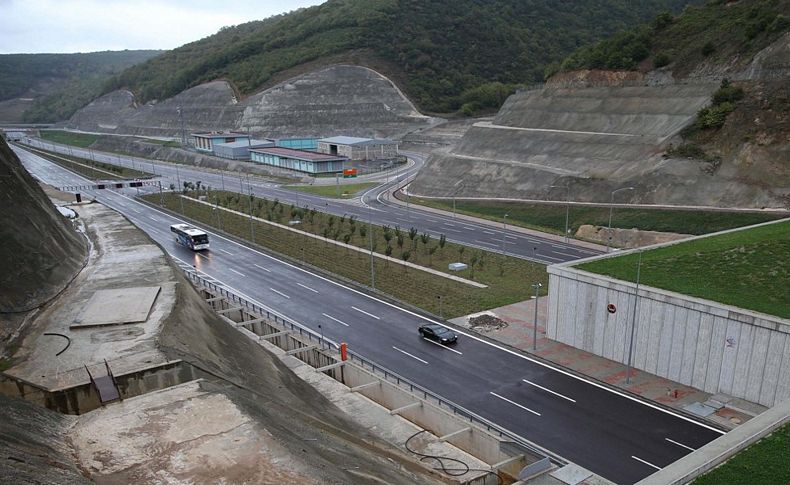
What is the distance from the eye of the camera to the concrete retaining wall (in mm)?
25016

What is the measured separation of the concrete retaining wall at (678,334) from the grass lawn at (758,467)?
915 centimetres

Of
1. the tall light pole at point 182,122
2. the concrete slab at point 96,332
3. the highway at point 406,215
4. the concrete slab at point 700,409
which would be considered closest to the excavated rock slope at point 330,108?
the tall light pole at point 182,122

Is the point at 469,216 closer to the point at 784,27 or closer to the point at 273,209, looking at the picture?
the point at 273,209

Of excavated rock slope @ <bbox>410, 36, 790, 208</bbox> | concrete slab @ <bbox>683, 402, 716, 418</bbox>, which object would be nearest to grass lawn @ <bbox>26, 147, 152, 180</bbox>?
excavated rock slope @ <bbox>410, 36, 790, 208</bbox>

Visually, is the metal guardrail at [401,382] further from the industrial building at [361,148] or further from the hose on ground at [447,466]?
the industrial building at [361,148]

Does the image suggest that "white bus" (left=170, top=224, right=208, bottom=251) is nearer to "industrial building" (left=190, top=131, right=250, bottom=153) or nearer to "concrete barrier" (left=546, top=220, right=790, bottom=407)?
"concrete barrier" (left=546, top=220, right=790, bottom=407)

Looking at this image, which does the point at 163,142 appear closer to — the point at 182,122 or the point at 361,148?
the point at 182,122

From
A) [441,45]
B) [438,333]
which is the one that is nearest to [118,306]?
[438,333]

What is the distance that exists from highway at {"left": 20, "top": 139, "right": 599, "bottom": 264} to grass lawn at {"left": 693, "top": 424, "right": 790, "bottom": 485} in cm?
3439

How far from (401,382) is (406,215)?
150 feet

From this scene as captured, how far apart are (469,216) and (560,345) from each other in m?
40.0

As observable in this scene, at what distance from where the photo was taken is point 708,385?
90.0ft

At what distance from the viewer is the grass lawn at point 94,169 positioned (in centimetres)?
11294

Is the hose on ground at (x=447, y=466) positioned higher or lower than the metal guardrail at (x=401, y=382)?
higher
